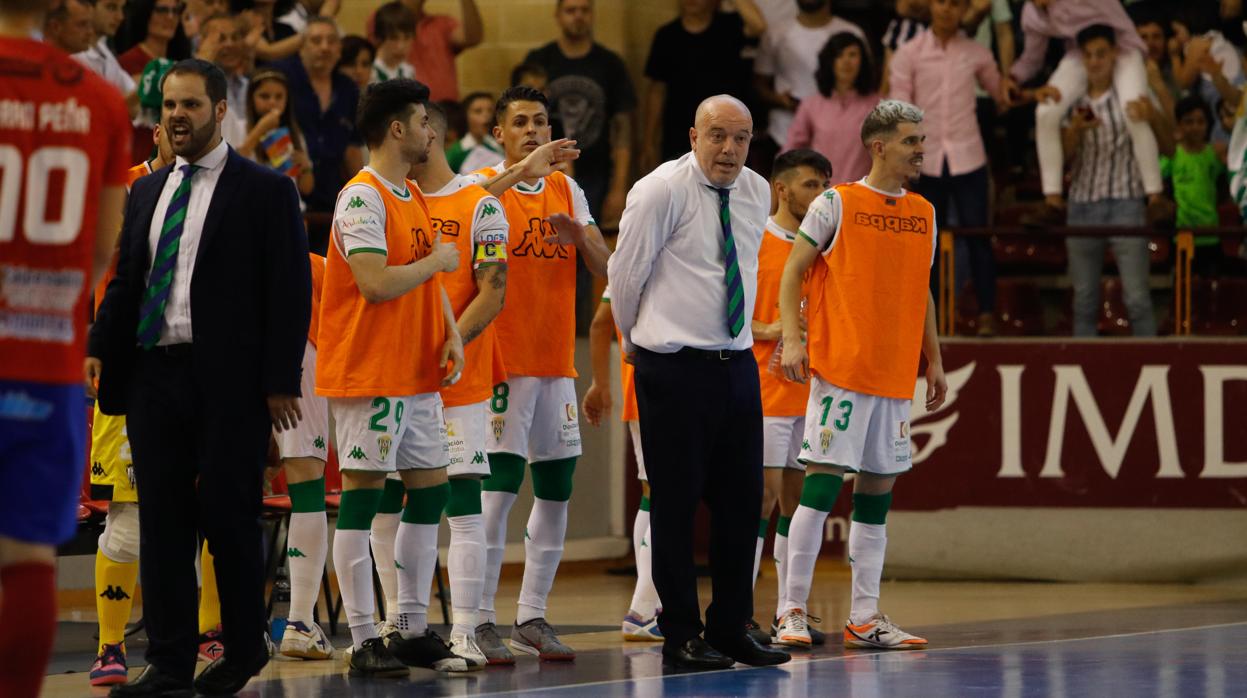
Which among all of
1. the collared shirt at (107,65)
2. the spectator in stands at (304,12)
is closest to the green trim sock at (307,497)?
the collared shirt at (107,65)

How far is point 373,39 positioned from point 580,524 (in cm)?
395

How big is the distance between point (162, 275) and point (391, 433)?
1232mm

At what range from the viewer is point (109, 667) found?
292 inches

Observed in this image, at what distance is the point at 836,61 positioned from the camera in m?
13.5

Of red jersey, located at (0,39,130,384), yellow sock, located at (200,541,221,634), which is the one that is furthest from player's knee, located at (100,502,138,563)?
red jersey, located at (0,39,130,384)

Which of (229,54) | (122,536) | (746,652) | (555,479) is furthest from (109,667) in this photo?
(229,54)

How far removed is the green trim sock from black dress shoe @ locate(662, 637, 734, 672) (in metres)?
1.73

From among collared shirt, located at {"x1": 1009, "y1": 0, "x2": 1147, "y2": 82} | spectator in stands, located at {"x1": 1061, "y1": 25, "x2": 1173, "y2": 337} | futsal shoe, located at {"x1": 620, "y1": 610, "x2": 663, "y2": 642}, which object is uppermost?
collared shirt, located at {"x1": 1009, "y1": 0, "x2": 1147, "y2": 82}

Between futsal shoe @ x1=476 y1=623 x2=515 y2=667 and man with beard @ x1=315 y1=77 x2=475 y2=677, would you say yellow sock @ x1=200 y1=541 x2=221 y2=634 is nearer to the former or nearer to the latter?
man with beard @ x1=315 y1=77 x2=475 y2=677

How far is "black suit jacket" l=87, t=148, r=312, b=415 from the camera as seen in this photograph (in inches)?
259

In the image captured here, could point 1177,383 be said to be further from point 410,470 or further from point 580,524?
point 410,470

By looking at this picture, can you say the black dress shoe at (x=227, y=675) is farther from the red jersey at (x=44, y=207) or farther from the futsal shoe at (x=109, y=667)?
the red jersey at (x=44, y=207)

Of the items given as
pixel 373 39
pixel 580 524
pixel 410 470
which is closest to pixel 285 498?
pixel 410 470

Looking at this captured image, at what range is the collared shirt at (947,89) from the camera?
43.3ft
